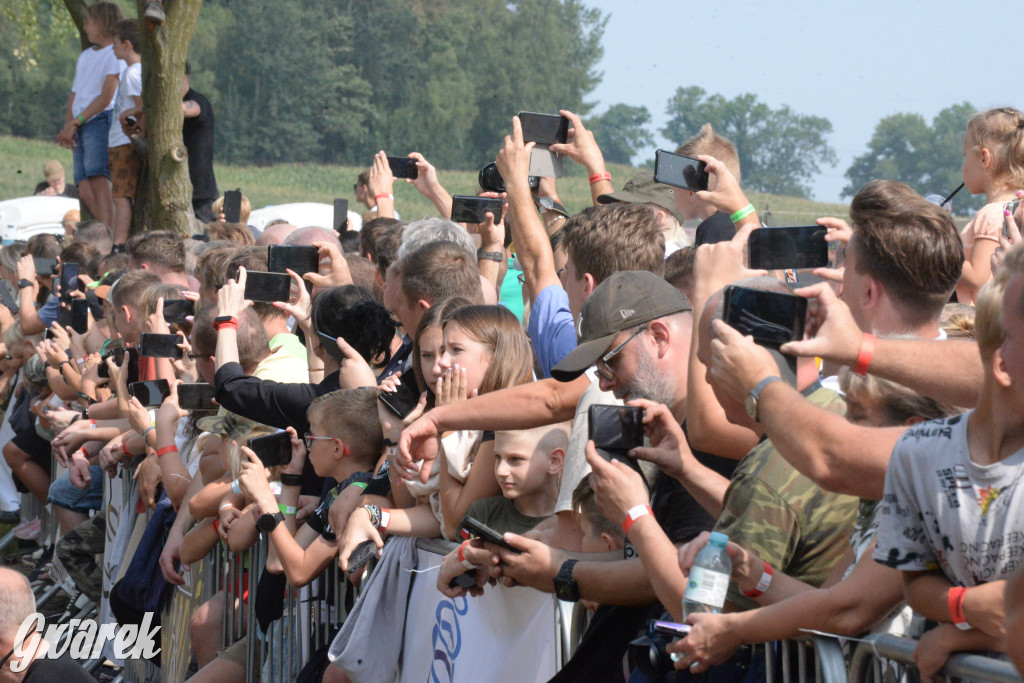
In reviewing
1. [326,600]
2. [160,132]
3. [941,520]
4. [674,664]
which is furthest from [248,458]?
[160,132]

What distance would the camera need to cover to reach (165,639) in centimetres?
557

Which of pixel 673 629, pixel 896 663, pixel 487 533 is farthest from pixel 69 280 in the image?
pixel 896 663

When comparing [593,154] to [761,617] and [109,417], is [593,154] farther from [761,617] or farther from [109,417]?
[109,417]

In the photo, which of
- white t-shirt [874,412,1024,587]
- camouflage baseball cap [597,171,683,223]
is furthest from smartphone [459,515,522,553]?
camouflage baseball cap [597,171,683,223]

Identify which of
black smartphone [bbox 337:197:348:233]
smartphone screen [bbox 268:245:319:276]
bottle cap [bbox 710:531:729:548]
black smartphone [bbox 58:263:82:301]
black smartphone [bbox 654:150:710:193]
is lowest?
black smartphone [bbox 58:263:82:301]

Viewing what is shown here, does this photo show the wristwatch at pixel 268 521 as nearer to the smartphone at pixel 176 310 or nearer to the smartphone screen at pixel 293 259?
the smartphone screen at pixel 293 259

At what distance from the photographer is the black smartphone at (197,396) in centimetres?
523

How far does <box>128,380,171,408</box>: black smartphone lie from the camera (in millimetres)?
5707

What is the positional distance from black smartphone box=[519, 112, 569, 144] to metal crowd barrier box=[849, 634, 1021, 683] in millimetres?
2912

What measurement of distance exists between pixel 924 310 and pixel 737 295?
77cm

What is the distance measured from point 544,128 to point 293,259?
135 centimetres

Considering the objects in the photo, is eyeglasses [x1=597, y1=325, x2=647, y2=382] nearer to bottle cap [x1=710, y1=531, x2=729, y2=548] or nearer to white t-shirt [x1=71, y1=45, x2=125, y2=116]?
bottle cap [x1=710, y1=531, x2=729, y2=548]

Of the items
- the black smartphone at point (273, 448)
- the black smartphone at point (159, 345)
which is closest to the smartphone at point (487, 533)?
the black smartphone at point (273, 448)

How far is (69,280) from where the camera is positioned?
29.4 ft
